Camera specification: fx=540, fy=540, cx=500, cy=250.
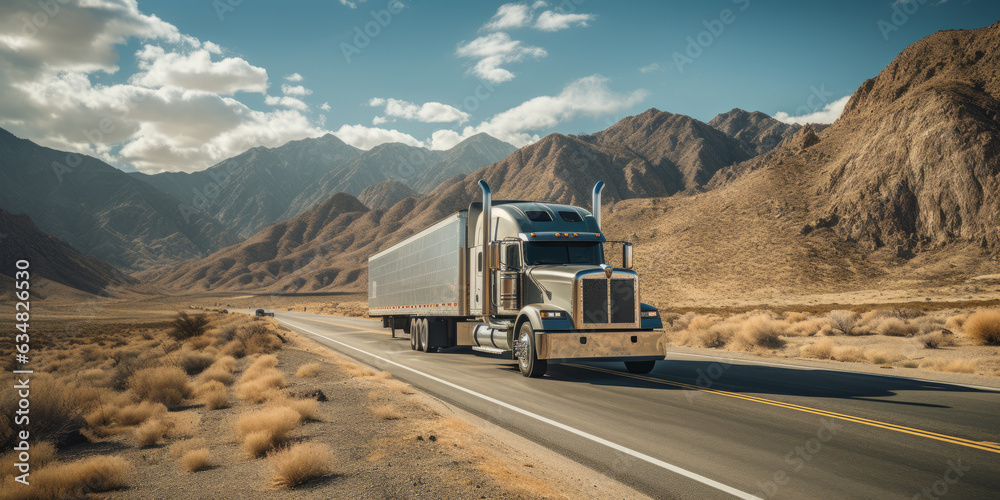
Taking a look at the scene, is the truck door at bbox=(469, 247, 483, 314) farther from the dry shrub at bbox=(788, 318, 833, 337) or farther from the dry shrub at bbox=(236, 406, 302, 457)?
the dry shrub at bbox=(788, 318, 833, 337)

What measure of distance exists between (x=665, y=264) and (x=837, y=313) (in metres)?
34.8

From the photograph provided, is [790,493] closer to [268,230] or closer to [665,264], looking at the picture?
[665,264]

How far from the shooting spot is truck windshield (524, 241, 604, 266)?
13.5 m

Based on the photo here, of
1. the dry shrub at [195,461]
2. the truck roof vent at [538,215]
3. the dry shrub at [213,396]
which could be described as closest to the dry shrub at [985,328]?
the truck roof vent at [538,215]

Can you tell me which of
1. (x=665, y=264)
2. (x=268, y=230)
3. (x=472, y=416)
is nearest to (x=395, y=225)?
(x=268, y=230)

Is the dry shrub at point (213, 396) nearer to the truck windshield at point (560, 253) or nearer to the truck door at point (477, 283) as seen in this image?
the truck door at point (477, 283)

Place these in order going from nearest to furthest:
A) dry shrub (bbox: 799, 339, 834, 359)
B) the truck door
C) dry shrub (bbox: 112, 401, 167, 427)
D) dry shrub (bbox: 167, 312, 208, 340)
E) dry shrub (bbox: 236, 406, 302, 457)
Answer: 1. dry shrub (bbox: 236, 406, 302, 457)
2. dry shrub (bbox: 112, 401, 167, 427)
3. the truck door
4. dry shrub (bbox: 799, 339, 834, 359)
5. dry shrub (bbox: 167, 312, 208, 340)

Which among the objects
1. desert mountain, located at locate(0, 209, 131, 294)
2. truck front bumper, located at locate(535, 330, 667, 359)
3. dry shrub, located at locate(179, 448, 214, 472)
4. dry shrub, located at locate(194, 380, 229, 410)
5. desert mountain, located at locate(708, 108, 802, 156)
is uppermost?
desert mountain, located at locate(708, 108, 802, 156)

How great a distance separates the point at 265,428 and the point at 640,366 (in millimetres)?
9247

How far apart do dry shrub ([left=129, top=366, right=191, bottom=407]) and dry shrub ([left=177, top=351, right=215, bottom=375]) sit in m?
4.19

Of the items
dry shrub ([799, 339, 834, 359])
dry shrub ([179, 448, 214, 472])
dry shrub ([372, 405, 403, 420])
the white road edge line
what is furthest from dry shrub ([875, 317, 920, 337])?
dry shrub ([179, 448, 214, 472])

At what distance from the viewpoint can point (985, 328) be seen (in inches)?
750

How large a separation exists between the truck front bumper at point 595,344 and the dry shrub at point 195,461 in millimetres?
7006

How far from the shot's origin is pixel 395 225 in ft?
482
